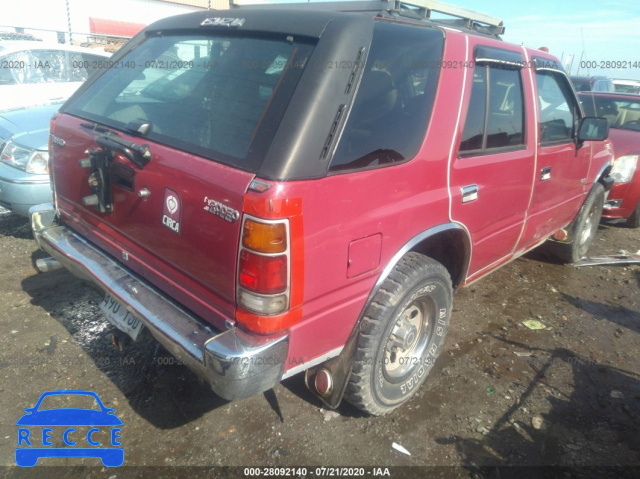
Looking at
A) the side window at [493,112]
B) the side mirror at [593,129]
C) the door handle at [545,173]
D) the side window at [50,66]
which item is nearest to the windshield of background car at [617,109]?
the side mirror at [593,129]

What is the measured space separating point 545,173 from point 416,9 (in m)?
1.51

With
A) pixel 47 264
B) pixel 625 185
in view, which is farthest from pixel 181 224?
pixel 625 185

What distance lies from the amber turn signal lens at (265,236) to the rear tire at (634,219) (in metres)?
5.79

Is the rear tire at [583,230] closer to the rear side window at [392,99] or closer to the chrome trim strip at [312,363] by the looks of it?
the rear side window at [392,99]

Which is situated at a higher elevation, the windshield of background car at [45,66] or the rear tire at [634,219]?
the windshield of background car at [45,66]

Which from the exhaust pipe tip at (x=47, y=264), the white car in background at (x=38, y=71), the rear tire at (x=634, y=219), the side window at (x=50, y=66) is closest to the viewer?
the exhaust pipe tip at (x=47, y=264)

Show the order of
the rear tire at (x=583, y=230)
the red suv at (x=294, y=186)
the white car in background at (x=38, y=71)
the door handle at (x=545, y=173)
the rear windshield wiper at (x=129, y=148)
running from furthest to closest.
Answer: the white car in background at (x=38, y=71) → the rear tire at (x=583, y=230) → the door handle at (x=545, y=173) → the rear windshield wiper at (x=129, y=148) → the red suv at (x=294, y=186)

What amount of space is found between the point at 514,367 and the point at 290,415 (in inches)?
62.0

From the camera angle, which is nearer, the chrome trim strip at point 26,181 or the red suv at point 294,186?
the red suv at point 294,186

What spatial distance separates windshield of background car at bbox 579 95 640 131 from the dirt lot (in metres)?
3.49

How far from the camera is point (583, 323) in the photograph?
3.77 m

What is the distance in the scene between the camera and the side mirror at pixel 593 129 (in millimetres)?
3613

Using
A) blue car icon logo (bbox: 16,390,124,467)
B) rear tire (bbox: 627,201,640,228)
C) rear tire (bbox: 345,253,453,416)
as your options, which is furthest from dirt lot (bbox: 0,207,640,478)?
rear tire (bbox: 627,201,640,228)

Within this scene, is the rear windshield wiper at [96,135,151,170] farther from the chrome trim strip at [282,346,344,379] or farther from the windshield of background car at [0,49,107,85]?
the windshield of background car at [0,49,107,85]
